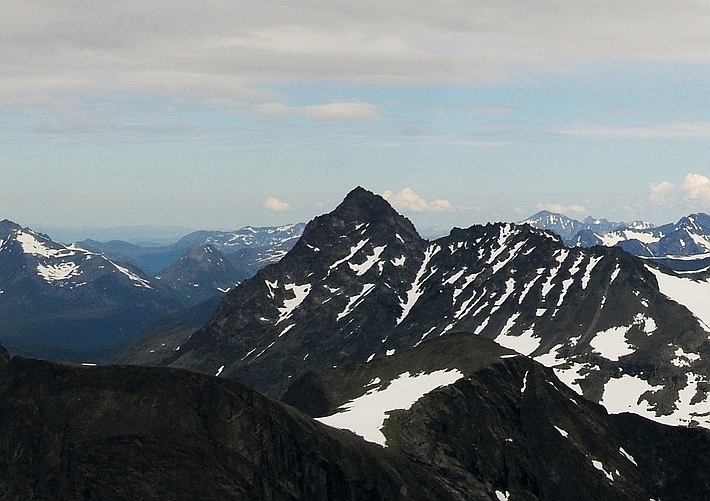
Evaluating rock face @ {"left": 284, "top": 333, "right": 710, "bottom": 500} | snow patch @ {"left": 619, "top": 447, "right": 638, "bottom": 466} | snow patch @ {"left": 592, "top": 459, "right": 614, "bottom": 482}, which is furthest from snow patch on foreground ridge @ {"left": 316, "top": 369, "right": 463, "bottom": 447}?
snow patch @ {"left": 619, "top": 447, "right": 638, "bottom": 466}

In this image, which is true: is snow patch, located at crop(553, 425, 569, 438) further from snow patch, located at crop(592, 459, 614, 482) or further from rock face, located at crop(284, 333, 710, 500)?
snow patch, located at crop(592, 459, 614, 482)

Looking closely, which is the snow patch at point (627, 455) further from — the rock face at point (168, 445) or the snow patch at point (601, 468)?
the rock face at point (168, 445)

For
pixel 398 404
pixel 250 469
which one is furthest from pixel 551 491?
pixel 250 469

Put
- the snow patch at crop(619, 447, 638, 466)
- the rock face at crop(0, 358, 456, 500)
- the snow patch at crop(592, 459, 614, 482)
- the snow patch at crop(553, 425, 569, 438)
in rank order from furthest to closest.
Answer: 1. the snow patch at crop(619, 447, 638, 466)
2. the snow patch at crop(553, 425, 569, 438)
3. the snow patch at crop(592, 459, 614, 482)
4. the rock face at crop(0, 358, 456, 500)

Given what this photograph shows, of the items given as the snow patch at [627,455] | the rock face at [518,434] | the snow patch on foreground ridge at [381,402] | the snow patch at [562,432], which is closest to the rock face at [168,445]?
the snow patch on foreground ridge at [381,402]

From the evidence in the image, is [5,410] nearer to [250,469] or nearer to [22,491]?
[22,491]
